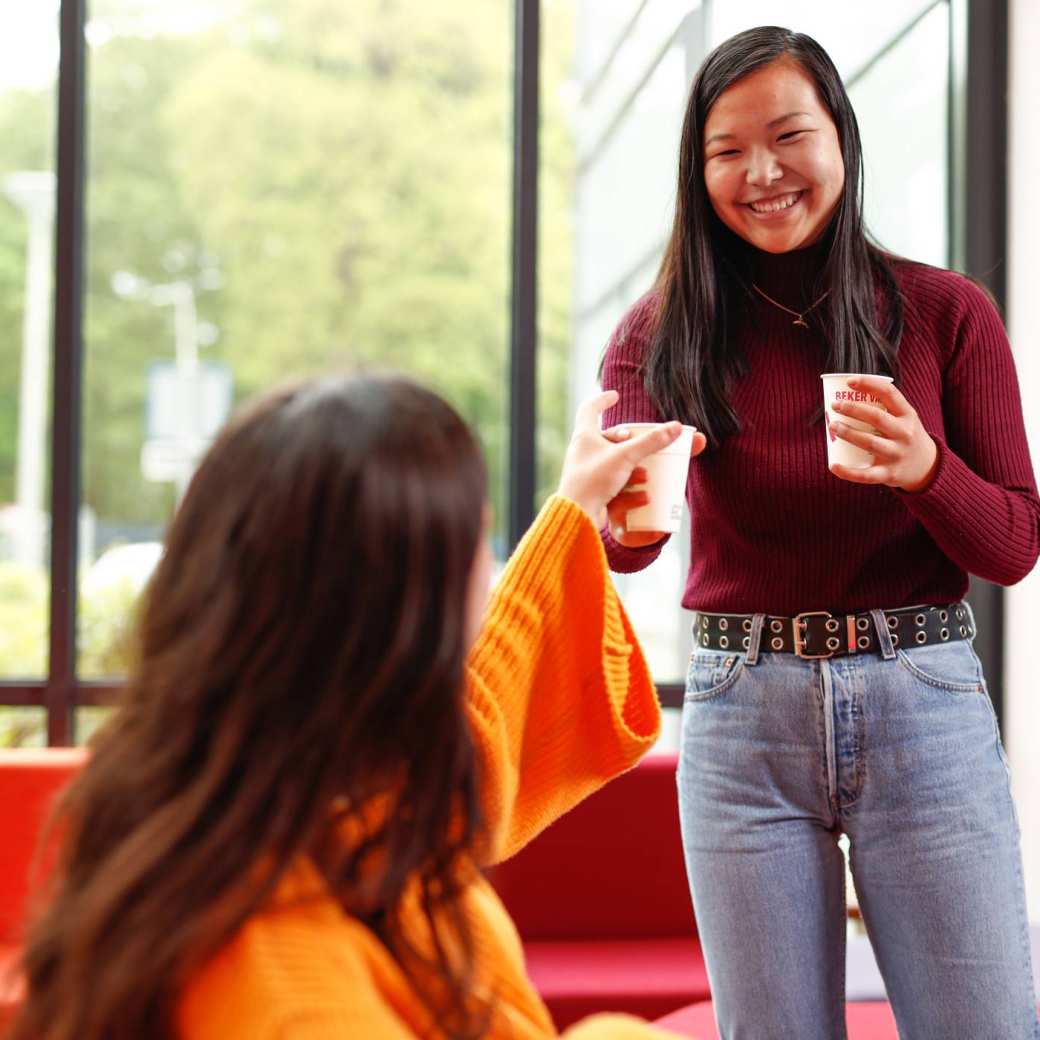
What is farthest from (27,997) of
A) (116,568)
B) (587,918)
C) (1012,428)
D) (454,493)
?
(116,568)

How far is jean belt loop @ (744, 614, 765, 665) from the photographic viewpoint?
149cm

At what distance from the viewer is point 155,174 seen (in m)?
3.54

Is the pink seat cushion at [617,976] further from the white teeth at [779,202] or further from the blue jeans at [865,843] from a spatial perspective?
the white teeth at [779,202]

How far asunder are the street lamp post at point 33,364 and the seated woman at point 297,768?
2679mm

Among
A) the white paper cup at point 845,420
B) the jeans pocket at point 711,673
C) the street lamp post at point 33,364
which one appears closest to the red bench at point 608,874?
the street lamp post at point 33,364

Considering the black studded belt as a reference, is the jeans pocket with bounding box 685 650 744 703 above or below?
below

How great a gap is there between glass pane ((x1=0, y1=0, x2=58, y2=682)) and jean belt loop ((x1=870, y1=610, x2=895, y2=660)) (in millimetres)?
2485

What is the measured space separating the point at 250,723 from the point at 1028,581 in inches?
102

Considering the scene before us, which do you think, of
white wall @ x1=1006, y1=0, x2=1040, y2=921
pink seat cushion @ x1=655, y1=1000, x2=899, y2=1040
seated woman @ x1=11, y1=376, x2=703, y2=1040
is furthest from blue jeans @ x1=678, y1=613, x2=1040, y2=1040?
white wall @ x1=1006, y1=0, x2=1040, y2=921

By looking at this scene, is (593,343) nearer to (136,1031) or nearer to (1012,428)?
(1012,428)

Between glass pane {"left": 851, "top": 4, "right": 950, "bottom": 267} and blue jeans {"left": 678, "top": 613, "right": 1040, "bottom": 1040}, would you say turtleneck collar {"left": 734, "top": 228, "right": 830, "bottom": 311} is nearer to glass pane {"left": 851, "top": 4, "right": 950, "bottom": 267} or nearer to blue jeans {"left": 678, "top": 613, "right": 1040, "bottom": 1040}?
blue jeans {"left": 678, "top": 613, "right": 1040, "bottom": 1040}

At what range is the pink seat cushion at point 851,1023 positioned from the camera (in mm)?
2107

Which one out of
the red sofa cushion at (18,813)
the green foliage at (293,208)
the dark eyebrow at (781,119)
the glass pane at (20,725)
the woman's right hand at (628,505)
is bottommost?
the red sofa cushion at (18,813)

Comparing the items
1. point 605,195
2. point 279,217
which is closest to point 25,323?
point 279,217
